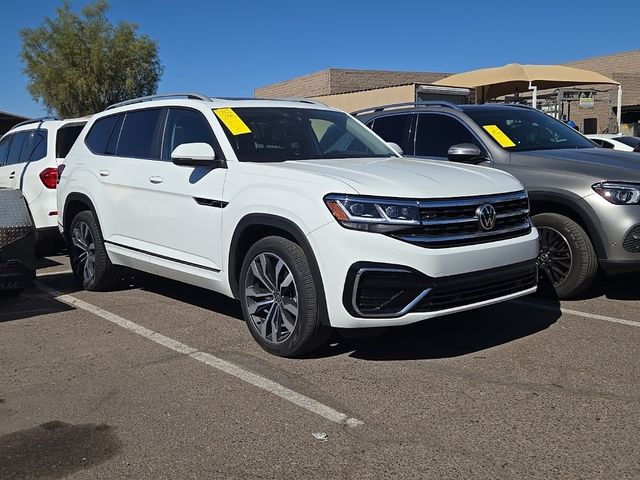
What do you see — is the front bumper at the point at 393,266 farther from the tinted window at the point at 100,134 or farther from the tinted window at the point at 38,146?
the tinted window at the point at 38,146

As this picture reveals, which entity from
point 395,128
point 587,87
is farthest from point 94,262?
point 587,87

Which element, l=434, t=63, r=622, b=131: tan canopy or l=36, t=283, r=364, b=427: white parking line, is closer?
l=36, t=283, r=364, b=427: white parking line

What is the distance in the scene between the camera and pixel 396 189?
410 centimetres

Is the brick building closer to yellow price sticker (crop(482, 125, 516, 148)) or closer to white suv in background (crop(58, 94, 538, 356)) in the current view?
yellow price sticker (crop(482, 125, 516, 148))

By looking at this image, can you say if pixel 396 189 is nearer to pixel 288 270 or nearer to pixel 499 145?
pixel 288 270

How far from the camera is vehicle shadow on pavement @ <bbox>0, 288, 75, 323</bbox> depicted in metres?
5.88

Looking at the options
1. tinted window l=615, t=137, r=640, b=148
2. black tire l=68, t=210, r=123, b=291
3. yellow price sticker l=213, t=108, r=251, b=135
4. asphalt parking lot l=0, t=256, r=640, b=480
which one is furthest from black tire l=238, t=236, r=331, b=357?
tinted window l=615, t=137, r=640, b=148

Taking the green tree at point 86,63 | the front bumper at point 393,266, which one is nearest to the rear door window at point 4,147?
the front bumper at point 393,266

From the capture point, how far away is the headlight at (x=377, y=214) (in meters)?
4.00

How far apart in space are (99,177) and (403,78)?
30001mm

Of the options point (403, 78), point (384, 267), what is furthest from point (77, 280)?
point (403, 78)

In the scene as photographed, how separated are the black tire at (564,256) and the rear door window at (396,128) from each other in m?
1.87

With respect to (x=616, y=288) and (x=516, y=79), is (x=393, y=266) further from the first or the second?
(x=516, y=79)

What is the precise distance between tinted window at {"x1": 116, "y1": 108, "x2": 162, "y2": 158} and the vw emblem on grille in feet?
9.51
